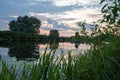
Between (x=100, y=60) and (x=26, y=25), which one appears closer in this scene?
(x=100, y=60)

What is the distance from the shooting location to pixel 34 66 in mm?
5199

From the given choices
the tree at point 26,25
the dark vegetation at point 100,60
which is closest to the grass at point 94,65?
the dark vegetation at point 100,60

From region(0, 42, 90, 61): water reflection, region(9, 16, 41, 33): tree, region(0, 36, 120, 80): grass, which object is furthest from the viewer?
region(9, 16, 41, 33): tree

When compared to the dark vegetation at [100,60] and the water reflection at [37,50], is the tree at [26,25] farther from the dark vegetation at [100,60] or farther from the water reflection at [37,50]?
the dark vegetation at [100,60]

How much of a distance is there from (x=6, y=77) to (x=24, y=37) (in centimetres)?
16250

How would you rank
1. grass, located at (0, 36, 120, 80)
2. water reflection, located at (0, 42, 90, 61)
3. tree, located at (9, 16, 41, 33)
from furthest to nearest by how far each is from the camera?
tree, located at (9, 16, 41, 33)
water reflection, located at (0, 42, 90, 61)
grass, located at (0, 36, 120, 80)

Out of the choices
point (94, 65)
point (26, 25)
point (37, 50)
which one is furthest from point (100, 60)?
point (26, 25)

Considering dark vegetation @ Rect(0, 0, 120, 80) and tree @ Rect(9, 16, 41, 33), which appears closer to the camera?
dark vegetation @ Rect(0, 0, 120, 80)

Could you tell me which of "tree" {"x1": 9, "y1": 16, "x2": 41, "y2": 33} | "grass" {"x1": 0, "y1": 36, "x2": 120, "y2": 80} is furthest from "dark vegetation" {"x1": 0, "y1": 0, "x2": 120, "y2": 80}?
"tree" {"x1": 9, "y1": 16, "x2": 41, "y2": 33}

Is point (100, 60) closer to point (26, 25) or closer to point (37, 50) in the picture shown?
point (37, 50)

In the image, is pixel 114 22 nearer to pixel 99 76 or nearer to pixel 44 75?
pixel 99 76

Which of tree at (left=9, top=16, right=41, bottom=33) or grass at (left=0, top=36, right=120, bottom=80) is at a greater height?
grass at (left=0, top=36, right=120, bottom=80)

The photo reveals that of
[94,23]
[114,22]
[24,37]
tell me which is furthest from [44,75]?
[24,37]

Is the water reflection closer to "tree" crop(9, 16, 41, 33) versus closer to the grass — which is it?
the grass
